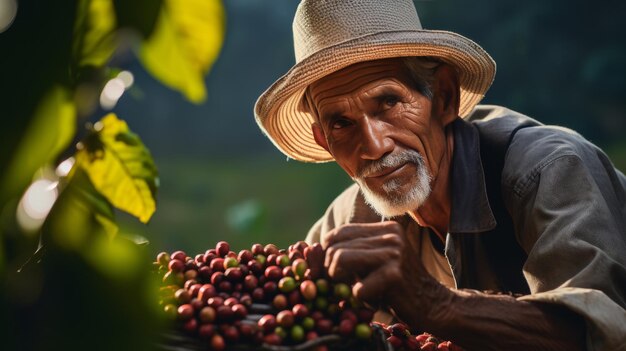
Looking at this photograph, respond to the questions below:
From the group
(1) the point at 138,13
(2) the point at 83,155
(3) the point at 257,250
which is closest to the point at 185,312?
(3) the point at 257,250

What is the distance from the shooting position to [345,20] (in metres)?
2.93

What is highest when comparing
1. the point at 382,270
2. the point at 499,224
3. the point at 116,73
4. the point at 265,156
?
the point at 116,73

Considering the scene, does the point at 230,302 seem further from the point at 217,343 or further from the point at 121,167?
the point at 121,167

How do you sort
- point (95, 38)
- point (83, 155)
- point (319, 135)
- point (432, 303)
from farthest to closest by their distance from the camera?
1. point (319, 135)
2. point (432, 303)
3. point (83, 155)
4. point (95, 38)

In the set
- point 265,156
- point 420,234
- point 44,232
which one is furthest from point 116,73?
point 265,156

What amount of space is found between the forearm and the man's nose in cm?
86

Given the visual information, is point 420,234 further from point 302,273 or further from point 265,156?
point 265,156

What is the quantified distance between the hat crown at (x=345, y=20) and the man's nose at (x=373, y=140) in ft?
1.06

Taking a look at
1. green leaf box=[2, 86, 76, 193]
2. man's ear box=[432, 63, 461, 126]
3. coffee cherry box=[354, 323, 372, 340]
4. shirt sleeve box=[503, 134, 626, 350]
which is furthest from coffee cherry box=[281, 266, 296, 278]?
man's ear box=[432, 63, 461, 126]

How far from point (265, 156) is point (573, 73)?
218 inches

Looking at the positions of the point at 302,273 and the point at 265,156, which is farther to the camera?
the point at 265,156

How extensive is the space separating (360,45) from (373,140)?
0.34 metres

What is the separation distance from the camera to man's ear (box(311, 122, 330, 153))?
3262mm

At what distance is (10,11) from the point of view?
0.65m
